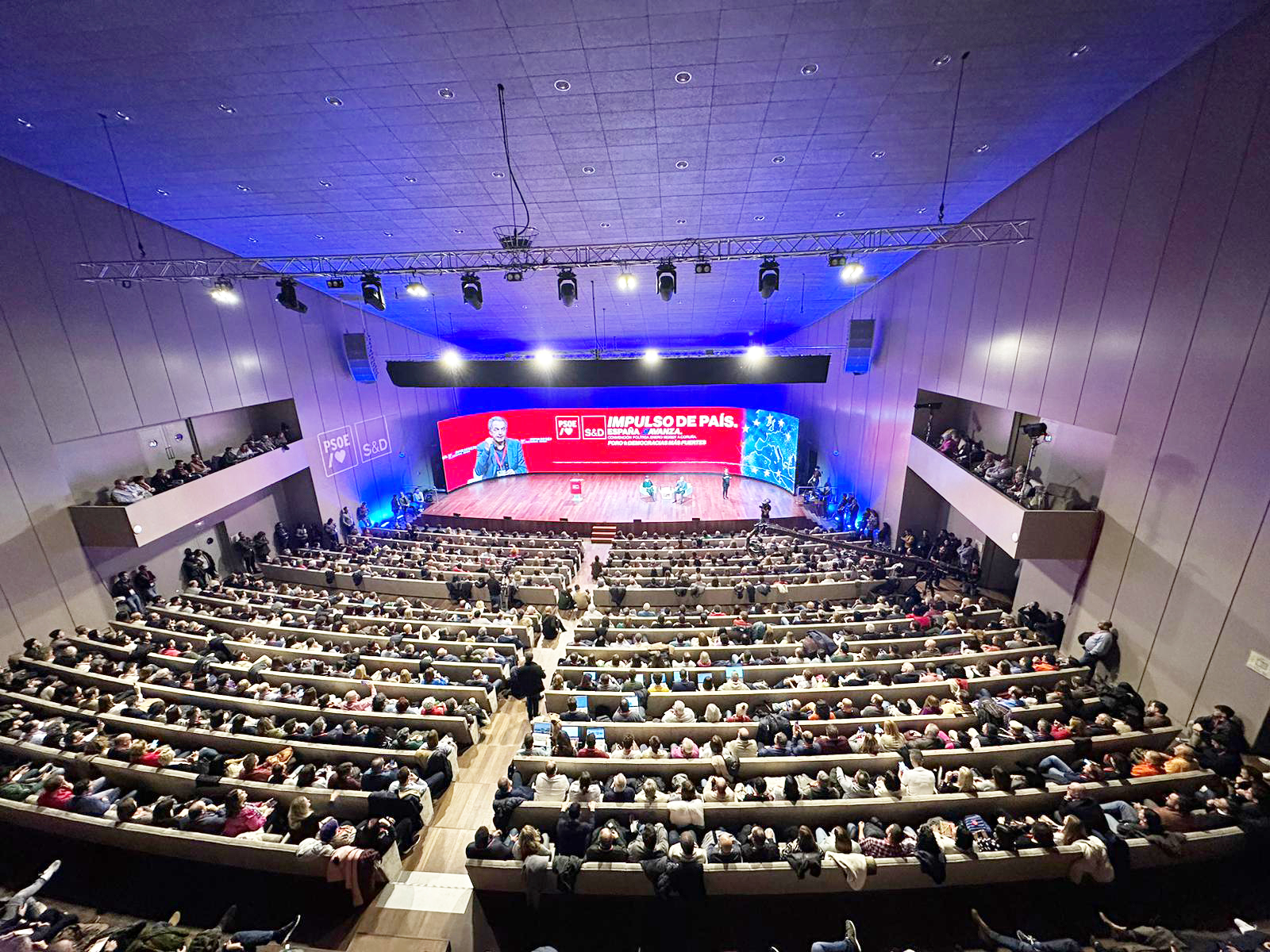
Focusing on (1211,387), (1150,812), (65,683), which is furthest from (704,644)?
(65,683)

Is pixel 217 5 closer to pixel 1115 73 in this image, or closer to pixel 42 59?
pixel 42 59

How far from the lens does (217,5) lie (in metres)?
4.54

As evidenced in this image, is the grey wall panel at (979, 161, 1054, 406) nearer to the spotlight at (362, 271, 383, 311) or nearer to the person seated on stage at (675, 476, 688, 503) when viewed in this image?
the spotlight at (362, 271, 383, 311)

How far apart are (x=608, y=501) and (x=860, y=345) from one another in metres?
Answer: 11.1

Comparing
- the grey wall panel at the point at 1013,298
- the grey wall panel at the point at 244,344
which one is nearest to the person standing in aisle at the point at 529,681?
the grey wall panel at the point at 1013,298

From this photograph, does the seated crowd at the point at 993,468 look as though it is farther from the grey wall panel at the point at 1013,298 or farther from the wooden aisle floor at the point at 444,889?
the wooden aisle floor at the point at 444,889

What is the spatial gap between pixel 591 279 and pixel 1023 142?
912cm

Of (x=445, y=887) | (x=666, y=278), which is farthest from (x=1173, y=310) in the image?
(x=445, y=887)

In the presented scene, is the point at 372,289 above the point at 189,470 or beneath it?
above

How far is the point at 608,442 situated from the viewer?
931 inches

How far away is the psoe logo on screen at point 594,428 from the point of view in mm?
23406

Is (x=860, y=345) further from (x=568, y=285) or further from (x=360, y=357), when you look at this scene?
(x=360, y=357)

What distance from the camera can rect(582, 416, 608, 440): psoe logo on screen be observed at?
23.4 meters

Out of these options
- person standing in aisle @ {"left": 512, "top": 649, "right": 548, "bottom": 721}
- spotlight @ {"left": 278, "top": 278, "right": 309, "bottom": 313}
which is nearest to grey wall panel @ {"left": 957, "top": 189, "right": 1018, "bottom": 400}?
person standing in aisle @ {"left": 512, "top": 649, "right": 548, "bottom": 721}
